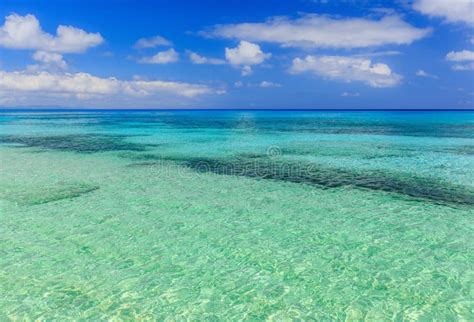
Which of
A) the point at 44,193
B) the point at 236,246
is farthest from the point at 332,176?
the point at 44,193

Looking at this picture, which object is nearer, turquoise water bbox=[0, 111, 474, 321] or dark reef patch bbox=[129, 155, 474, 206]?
turquoise water bbox=[0, 111, 474, 321]

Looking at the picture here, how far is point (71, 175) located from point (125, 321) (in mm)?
11610

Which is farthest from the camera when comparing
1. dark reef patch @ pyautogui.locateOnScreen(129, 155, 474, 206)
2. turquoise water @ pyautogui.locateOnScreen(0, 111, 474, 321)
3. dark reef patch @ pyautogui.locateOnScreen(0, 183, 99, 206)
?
dark reef patch @ pyautogui.locateOnScreen(129, 155, 474, 206)

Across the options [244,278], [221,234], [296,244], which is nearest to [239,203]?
[221,234]

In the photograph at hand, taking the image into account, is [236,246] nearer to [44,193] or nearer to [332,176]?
[44,193]

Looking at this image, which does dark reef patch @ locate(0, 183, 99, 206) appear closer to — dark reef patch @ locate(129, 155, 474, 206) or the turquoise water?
the turquoise water

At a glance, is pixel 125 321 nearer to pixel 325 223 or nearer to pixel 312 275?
pixel 312 275

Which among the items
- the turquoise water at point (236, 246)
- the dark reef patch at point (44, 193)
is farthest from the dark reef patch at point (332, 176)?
the dark reef patch at point (44, 193)

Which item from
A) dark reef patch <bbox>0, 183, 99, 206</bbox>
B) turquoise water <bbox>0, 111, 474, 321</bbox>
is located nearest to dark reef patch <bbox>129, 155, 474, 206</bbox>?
turquoise water <bbox>0, 111, 474, 321</bbox>

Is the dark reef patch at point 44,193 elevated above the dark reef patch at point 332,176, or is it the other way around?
the dark reef patch at point 332,176

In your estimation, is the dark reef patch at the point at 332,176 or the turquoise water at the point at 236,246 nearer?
the turquoise water at the point at 236,246

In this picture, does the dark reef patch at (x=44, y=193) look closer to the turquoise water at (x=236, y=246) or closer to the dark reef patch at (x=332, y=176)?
the turquoise water at (x=236, y=246)

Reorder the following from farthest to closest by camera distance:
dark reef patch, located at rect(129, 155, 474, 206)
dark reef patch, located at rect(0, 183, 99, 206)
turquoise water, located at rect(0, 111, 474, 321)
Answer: dark reef patch, located at rect(129, 155, 474, 206)
dark reef patch, located at rect(0, 183, 99, 206)
turquoise water, located at rect(0, 111, 474, 321)

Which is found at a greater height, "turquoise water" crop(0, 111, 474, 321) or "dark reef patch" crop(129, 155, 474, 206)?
"dark reef patch" crop(129, 155, 474, 206)
